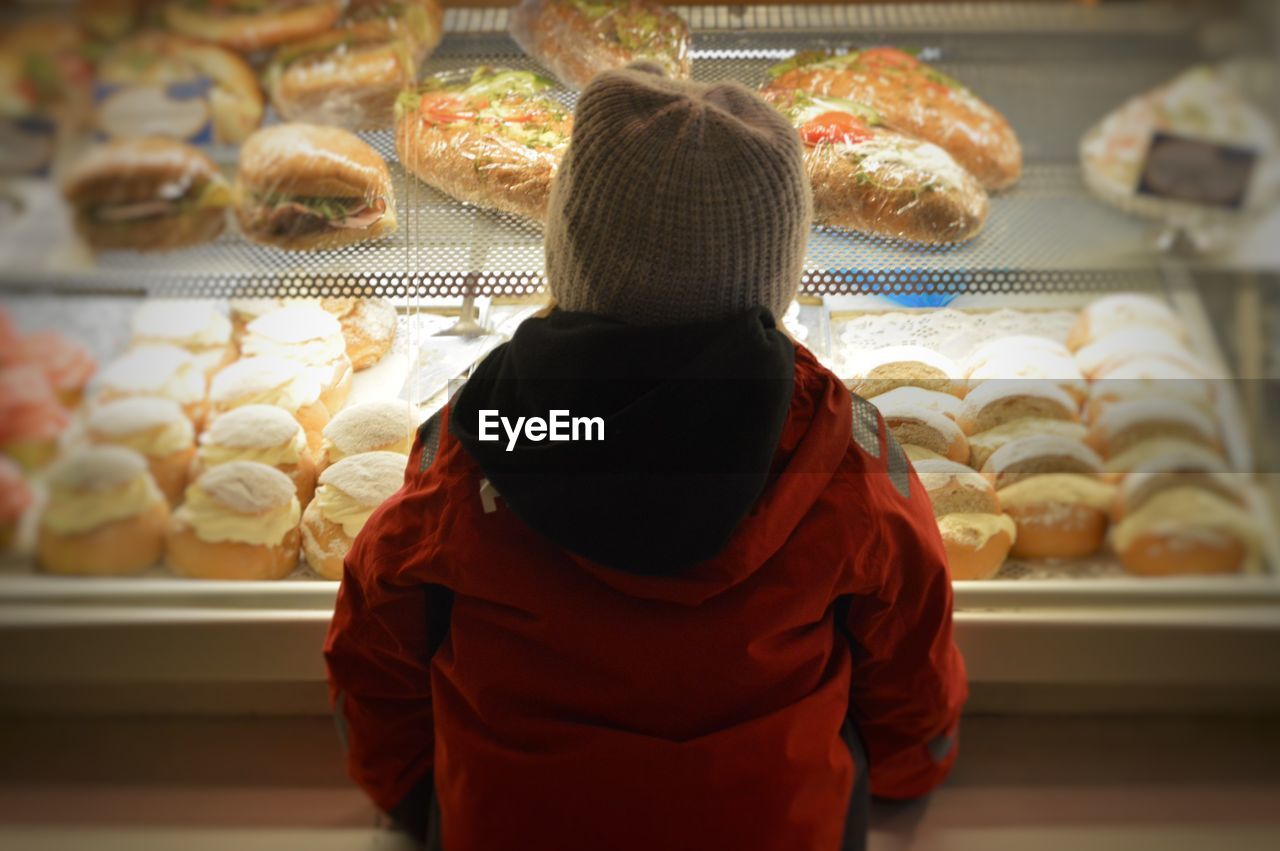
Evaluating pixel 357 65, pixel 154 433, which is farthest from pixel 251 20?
pixel 154 433

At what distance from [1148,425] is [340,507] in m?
1.28

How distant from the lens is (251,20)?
166 centimetres

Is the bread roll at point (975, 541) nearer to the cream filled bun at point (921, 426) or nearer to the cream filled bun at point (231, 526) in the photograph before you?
the cream filled bun at point (921, 426)

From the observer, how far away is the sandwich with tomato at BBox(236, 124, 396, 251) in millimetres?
1541

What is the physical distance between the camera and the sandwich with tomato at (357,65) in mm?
1717

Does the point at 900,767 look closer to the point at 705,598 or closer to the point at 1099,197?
the point at 705,598

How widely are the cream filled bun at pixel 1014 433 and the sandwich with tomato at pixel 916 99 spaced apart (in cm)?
40

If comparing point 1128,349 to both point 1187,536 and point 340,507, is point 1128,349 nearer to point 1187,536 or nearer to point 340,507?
point 1187,536

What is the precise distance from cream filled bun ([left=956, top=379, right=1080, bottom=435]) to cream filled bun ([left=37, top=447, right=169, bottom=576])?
1.34 metres

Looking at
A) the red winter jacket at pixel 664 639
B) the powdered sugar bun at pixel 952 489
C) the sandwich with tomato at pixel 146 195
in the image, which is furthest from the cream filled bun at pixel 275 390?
the powdered sugar bun at pixel 952 489

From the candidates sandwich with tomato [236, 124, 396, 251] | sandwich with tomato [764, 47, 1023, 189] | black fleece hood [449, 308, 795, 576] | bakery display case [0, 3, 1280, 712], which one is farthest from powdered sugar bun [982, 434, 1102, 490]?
sandwich with tomato [236, 124, 396, 251]

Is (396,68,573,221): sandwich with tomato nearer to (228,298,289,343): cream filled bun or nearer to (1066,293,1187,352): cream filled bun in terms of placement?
(228,298,289,343): cream filled bun

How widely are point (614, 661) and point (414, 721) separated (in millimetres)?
531

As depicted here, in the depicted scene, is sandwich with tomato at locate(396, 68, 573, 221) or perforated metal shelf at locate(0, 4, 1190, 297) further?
sandwich with tomato at locate(396, 68, 573, 221)
